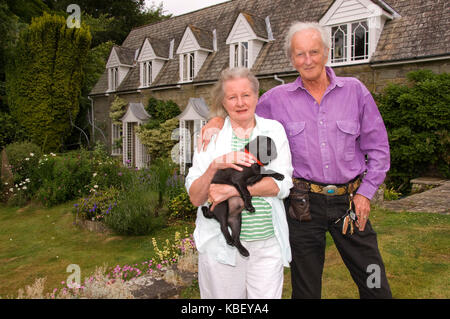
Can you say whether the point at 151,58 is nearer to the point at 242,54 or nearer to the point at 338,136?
the point at 242,54

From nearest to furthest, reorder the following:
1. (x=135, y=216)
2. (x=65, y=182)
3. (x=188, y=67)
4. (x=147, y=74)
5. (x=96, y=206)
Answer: (x=135, y=216)
(x=96, y=206)
(x=65, y=182)
(x=188, y=67)
(x=147, y=74)

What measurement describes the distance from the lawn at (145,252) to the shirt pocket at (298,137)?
6.60ft

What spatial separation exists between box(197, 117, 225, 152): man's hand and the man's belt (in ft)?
2.44

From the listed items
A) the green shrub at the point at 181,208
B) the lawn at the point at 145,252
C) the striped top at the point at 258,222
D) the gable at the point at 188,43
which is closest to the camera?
the striped top at the point at 258,222

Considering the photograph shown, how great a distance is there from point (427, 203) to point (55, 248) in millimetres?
7705

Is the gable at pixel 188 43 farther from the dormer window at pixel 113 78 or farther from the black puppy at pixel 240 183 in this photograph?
the black puppy at pixel 240 183

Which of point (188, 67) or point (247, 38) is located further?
point (188, 67)

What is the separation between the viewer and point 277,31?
14.2m

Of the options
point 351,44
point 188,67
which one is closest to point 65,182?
point 188,67

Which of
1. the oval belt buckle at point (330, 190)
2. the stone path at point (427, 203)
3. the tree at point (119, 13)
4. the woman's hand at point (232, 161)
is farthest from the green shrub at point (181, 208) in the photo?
the tree at point (119, 13)

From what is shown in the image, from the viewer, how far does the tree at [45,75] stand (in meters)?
17.0

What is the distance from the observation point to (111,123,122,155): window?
20208 mm

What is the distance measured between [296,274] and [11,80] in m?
19.3

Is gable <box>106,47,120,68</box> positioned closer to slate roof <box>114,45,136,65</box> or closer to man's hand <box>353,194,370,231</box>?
slate roof <box>114,45,136,65</box>
